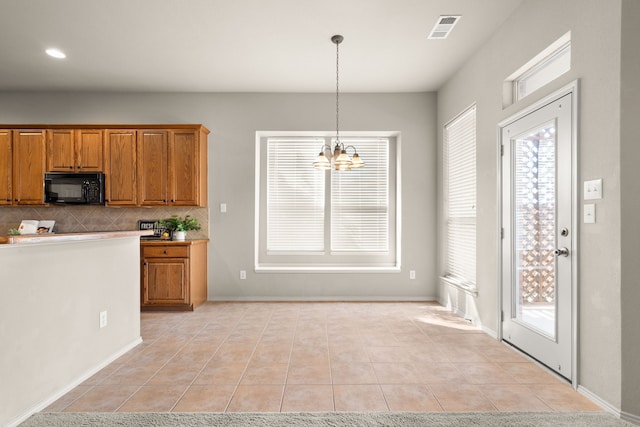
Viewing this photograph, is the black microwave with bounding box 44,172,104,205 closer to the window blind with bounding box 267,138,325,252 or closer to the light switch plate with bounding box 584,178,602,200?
the window blind with bounding box 267,138,325,252

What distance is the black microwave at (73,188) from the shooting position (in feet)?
15.2

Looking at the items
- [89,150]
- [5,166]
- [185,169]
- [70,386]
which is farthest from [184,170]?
[70,386]

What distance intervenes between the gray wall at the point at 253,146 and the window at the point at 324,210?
0.26m

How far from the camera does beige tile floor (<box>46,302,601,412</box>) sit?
Result: 2232 mm

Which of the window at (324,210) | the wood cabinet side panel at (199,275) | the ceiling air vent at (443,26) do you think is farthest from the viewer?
the window at (324,210)

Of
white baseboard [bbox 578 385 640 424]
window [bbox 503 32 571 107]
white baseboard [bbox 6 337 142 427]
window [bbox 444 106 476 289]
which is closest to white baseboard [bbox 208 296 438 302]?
window [bbox 444 106 476 289]

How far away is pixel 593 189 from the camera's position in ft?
7.30

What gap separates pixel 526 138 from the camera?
2.98 metres

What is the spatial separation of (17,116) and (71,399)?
4.55 m

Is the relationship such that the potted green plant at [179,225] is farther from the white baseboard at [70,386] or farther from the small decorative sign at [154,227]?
the white baseboard at [70,386]

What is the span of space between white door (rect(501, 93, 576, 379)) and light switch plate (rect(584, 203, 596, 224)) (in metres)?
0.12

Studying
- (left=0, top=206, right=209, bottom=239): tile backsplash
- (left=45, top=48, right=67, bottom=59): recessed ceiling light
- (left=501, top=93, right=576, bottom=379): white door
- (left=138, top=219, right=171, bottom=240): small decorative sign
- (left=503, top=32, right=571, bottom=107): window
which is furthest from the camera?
(left=0, top=206, right=209, bottom=239): tile backsplash

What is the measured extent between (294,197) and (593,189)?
146 inches
